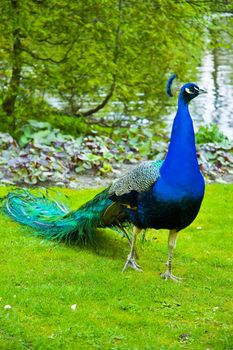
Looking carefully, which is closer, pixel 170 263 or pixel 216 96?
pixel 170 263

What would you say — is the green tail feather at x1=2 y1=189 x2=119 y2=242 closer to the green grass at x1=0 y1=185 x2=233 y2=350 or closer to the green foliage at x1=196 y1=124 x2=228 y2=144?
the green grass at x1=0 y1=185 x2=233 y2=350

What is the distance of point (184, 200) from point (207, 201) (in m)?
2.85

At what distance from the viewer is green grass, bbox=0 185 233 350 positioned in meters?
4.34

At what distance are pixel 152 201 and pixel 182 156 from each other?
15.3 inches

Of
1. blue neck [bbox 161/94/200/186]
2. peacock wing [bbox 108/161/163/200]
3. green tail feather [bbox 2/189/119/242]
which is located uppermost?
blue neck [bbox 161/94/200/186]

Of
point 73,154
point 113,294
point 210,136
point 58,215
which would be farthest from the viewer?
point 210,136

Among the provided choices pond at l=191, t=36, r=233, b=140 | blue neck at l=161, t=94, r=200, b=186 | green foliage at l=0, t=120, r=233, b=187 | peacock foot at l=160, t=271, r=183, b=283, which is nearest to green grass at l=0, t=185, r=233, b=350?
peacock foot at l=160, t=271, r=183, b=283

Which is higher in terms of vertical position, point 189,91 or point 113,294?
point 189,91

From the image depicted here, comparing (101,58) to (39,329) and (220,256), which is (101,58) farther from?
(39,329)

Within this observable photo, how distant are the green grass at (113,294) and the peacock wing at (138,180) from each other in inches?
23.7

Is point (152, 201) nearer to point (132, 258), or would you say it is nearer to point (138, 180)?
point (138, 180)

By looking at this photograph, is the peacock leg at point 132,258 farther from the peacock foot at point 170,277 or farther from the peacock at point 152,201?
the peacock foot at point 170,277

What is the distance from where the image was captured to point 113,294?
16.7ft

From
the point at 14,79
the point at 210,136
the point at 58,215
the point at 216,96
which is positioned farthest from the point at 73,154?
the point at 216,96
